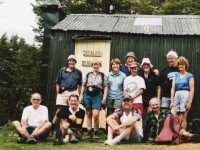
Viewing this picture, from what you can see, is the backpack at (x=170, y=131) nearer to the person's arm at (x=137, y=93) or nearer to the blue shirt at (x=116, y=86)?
the person's arm at (x=137, y=93)

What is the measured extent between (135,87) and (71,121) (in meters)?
1.59

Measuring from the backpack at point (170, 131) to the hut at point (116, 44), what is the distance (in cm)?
458

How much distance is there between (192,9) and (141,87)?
59.5 ft

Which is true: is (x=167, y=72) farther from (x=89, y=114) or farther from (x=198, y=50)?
(x=198, y=50)

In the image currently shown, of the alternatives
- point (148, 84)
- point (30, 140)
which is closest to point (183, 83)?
point (148, 84)

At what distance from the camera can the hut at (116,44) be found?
12.6 meters

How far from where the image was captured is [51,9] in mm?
14422

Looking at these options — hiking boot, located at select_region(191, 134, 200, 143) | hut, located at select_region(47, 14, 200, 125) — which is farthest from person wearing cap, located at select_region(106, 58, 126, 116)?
hut, located at select_region(47, 14, 200, 125)

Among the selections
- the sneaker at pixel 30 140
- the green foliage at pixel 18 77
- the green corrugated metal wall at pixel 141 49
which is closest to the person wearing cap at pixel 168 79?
the sneaker at pixel 30 140

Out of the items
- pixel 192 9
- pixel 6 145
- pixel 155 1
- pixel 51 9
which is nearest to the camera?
pixel 6 145

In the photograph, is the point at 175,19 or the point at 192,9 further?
the point at 192,9

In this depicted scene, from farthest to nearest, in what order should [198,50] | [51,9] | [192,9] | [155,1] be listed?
[155,1]
[192,9]
[51,9]
[198,50]

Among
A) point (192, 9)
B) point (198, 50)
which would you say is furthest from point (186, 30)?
point (192, 9)

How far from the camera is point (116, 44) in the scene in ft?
42.1
